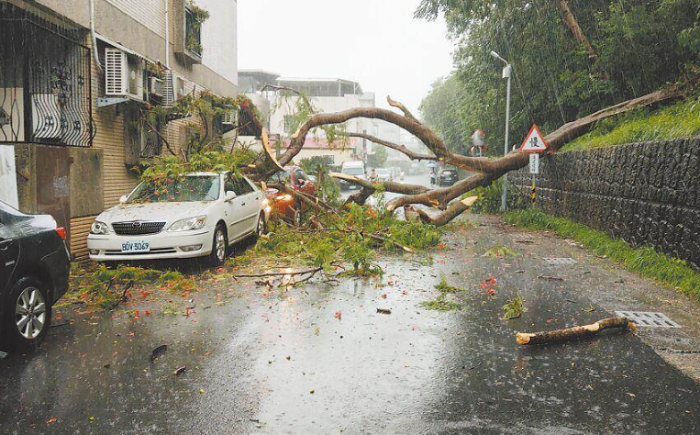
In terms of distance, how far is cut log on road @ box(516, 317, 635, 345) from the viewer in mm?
5324

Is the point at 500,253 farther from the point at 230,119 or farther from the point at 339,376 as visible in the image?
the point at 230,119

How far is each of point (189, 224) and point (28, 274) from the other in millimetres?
3612

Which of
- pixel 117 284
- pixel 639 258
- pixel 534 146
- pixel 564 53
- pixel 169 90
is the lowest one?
pixel 117 284

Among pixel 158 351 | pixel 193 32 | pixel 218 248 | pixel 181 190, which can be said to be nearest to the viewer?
pixel 158 351

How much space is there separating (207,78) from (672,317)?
16.7 m

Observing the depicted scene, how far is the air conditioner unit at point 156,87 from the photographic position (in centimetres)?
1361

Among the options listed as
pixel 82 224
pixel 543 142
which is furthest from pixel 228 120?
pixel 543 142

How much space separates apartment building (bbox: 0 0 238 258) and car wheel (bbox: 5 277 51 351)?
4.49 m

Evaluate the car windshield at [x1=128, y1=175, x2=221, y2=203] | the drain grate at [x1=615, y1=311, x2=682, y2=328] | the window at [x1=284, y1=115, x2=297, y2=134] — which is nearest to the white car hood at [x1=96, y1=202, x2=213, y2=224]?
the car windshield at [x1=128, y1=175, x2=221, y2=203]

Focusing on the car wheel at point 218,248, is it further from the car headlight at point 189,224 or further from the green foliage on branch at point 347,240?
the green foliage on branch at point 347,240

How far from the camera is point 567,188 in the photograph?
1510 centimetres

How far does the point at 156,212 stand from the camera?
9062 mm

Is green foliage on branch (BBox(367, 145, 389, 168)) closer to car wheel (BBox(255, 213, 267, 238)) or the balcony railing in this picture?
car wheel (BBox(255, 213, 267, 238))

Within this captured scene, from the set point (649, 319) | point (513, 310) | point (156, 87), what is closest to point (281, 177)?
point (156, 87)
